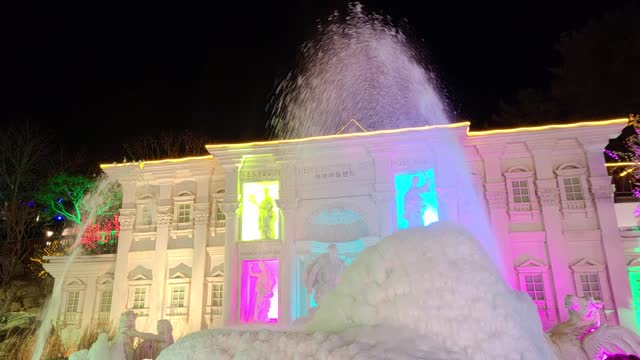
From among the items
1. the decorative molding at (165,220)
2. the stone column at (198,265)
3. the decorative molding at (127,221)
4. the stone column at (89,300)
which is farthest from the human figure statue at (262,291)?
the stone column at (89,300)

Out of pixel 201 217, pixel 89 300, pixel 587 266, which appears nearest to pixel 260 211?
pixel 201 217

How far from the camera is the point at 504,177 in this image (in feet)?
66.3

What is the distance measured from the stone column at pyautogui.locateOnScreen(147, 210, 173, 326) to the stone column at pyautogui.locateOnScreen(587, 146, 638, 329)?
17847mm

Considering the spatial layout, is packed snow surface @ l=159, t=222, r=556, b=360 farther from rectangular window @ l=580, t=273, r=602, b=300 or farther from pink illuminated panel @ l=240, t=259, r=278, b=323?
rectangular window @ l=580, t=273, r=602, b=300

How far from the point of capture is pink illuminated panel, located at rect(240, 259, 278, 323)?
1961cm

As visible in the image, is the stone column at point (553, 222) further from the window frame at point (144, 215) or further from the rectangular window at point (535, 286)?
the window frame at point (144, 215)

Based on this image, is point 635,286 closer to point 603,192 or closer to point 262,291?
point 603,192

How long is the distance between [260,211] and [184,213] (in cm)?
416

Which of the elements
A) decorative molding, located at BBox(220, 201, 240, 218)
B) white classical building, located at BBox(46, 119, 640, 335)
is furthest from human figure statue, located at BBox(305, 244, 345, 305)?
decorative molding, located at BBox(220, 201, 240, 218)

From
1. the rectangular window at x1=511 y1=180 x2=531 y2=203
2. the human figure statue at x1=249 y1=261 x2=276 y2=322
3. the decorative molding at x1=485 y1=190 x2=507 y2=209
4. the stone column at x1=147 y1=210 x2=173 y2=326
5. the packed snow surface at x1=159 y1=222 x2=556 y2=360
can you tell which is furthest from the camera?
the stone column at x1=147 y1=210 x2=173 y2=326

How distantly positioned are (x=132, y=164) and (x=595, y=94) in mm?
25809

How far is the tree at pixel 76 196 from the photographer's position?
26484 millimetres

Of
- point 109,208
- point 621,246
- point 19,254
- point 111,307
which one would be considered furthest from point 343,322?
point 19,254

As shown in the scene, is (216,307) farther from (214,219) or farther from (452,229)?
(452,229)
